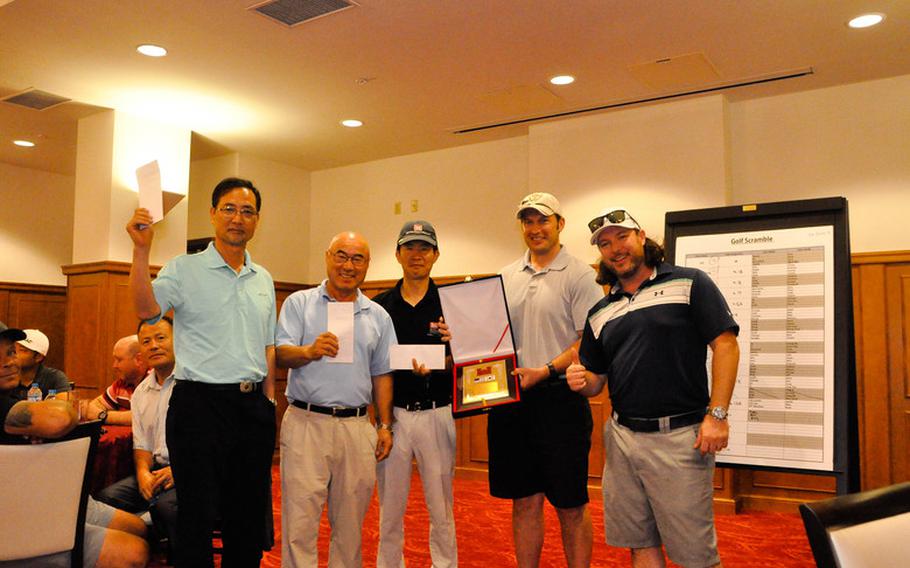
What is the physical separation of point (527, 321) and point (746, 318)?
0.92 m

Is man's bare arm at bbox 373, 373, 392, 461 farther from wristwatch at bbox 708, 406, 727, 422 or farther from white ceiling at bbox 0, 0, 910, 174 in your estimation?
white ceiling at bbox 0, 0, 910, 174

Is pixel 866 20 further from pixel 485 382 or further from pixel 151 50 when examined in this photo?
pixel 151 50

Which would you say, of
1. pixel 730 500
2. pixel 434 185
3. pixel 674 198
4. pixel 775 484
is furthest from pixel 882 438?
pixel 434 185

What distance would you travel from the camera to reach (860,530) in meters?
1.07

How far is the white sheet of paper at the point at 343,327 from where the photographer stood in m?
3.03

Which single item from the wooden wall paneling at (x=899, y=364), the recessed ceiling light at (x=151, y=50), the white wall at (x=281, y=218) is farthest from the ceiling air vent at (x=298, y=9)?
the wooden wall paneling at (x=899, y=364)

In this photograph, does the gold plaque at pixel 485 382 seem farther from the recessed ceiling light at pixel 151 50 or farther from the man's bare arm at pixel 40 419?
the recessed ceiling light at pixel 151 50

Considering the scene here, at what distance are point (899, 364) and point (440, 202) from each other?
441 cm

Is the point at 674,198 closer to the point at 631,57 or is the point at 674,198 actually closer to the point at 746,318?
the point at 631,57

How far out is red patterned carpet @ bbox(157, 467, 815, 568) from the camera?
424cm

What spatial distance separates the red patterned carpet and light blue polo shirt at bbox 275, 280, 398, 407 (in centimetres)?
155

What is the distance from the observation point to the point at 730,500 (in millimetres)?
5625

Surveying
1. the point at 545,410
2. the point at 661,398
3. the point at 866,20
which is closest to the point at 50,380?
the point at 545,410

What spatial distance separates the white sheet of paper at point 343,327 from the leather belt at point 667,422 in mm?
1191
